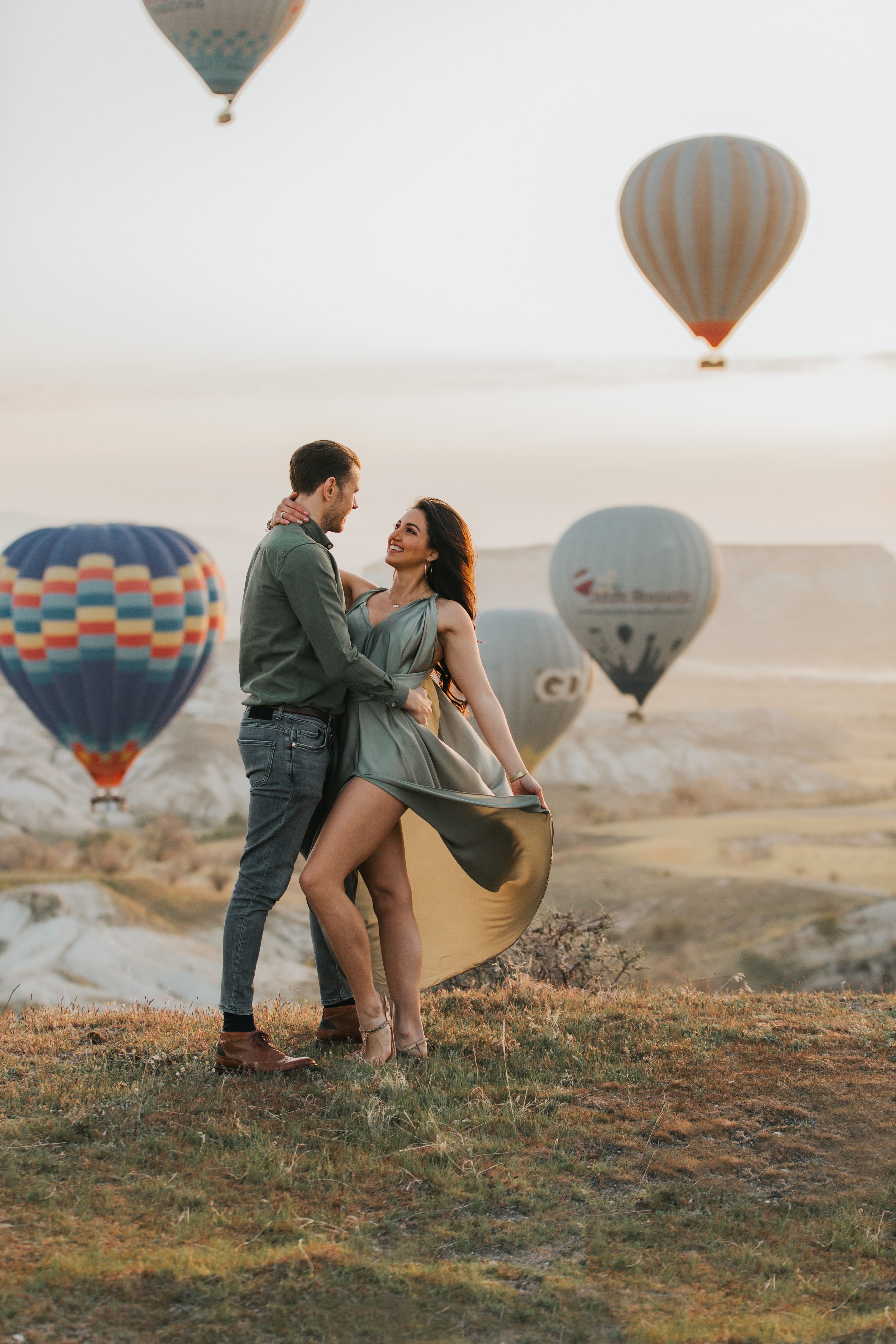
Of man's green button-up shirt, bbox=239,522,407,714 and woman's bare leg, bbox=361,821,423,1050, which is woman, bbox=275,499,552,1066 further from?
man's green button-up shirt, bbox=239,522,407,714

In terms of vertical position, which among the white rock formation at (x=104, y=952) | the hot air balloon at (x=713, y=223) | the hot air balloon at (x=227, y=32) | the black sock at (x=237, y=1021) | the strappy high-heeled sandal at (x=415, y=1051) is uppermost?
the hot air balloon at (x=227, y=32)

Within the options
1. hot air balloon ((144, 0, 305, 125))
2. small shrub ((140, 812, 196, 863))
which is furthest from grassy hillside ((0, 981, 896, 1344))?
small shrub ((140, 812, 196, 863))

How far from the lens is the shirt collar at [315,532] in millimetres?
4051

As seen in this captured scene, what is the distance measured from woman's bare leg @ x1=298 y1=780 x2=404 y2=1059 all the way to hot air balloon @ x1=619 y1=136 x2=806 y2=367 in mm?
23639

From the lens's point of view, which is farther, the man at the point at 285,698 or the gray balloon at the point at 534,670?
the gray balloon at the point at 534,670

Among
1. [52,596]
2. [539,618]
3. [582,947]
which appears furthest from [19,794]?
[582,947]

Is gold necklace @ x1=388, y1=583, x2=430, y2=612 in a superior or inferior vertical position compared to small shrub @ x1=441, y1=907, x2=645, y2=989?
superior

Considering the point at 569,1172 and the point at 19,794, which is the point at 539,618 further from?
the point at 19,794

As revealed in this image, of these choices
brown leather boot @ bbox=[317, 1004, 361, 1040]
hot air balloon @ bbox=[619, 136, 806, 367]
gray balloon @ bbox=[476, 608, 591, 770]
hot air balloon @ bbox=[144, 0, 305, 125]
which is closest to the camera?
brown leather boot @ bbox=[317, 1004, 361, 1040]

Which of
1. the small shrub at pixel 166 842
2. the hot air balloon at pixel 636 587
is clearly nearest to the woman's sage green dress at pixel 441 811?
the hot air balloon at pixel 636 587

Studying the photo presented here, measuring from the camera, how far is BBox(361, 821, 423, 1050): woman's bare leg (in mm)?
4246

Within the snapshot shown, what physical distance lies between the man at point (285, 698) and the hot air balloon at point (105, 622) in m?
18.2

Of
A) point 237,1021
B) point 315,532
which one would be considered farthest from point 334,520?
point 237,1021

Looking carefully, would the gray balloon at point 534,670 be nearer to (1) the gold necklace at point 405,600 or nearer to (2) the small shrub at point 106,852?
(1) the gold necklace at point 405,600
